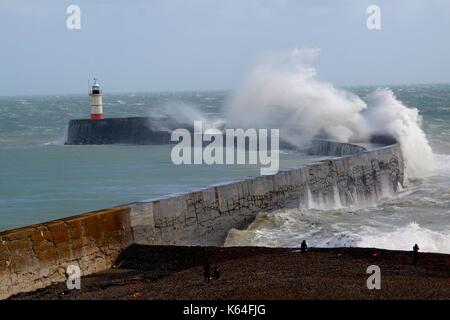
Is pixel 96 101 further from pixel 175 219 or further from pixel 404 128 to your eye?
pixel 175 219

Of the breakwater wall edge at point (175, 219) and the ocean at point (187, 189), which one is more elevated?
the breakwater wall edge at point (175, 219)

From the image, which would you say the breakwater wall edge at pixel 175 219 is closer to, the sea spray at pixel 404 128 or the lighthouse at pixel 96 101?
the sea spray at pixel 404 128

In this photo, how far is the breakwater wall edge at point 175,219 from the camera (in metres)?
7.73

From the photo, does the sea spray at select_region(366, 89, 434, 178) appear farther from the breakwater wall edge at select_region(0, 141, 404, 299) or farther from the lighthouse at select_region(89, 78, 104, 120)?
the lighthouse at select_region(89, 78, 104, 120)

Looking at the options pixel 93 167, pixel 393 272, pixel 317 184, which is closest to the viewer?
pixel 393 272

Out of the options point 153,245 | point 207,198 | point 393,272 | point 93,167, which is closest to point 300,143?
point 93,167

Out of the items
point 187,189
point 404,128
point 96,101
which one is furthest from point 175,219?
point 96,101

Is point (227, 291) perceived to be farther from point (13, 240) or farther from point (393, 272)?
point (13, 240)

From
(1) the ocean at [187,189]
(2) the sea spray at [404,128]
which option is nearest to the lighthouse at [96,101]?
(1) the ocean at [187,189]

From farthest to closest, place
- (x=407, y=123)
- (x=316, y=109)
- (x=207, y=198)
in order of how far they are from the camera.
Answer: (x=316, y=109) → (x=407, y=123) → (x=207, y=198)

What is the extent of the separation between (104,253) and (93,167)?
40.6 feet

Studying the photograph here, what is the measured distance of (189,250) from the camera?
28.8 ft

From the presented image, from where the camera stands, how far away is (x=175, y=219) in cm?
1032

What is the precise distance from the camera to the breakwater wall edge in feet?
25.3
